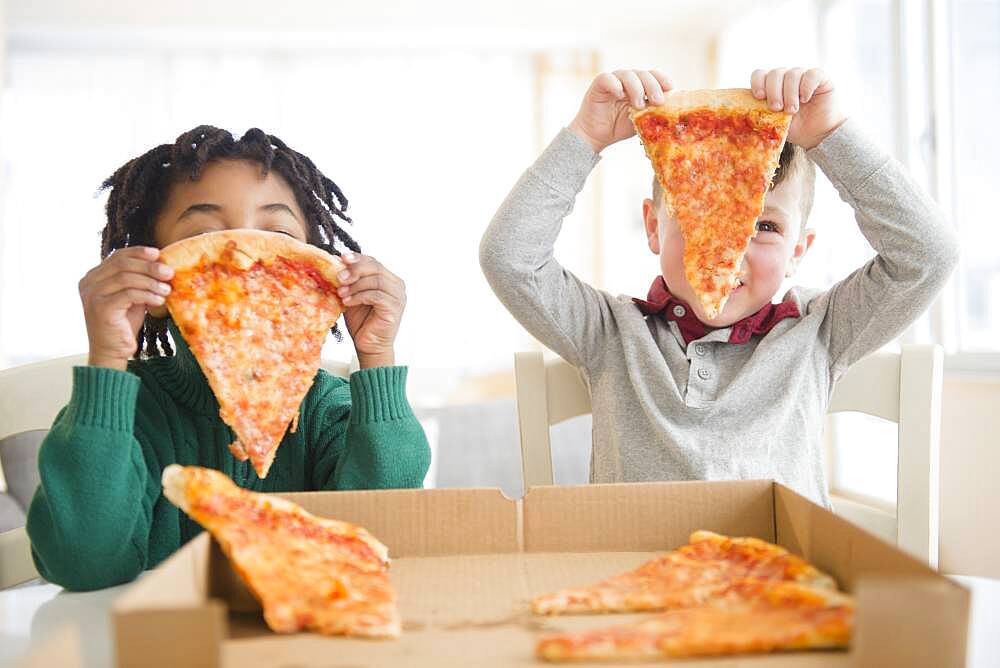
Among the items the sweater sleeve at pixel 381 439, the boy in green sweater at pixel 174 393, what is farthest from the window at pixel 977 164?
the sweater sleeve at pixel 381 439

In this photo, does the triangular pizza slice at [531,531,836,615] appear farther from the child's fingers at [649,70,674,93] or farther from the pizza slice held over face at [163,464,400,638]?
the child's fingers at [649,70,674,93]

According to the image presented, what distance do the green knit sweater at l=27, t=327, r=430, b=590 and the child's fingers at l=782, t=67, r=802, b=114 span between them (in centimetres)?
58

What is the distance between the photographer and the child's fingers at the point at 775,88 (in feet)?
3.92

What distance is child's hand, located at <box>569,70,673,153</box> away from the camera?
1242 mm

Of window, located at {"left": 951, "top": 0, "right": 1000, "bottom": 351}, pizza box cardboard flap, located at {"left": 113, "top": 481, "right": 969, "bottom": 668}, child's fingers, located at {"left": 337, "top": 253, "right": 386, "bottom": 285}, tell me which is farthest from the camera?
window, located at {"left": 951, "top": 0, "right": 1000, "bottom": 351}

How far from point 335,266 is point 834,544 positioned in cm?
63

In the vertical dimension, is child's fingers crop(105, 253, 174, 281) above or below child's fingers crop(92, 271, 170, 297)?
above

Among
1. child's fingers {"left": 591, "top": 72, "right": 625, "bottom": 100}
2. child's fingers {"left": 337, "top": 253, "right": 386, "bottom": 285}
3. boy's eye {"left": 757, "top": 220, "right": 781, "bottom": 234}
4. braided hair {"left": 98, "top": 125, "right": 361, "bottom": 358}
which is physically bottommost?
child's fingers {"left": 337, "top": 253, "right": 386, "bottom": 285}

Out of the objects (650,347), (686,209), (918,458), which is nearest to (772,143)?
(686,209)

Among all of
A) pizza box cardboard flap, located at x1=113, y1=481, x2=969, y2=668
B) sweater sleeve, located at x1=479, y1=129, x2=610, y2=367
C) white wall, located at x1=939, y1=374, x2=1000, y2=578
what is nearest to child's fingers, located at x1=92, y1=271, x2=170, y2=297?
pizza box cardboard flap, located at x1=113, y1=481, x2=969, y2=668

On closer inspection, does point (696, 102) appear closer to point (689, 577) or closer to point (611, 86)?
point (611, 86)

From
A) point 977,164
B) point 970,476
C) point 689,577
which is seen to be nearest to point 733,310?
point 689,577

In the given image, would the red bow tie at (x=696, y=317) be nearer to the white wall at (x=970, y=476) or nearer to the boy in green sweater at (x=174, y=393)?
the boy in green sweater at (x=174, y=393)

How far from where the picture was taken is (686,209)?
→ 4.29ft
